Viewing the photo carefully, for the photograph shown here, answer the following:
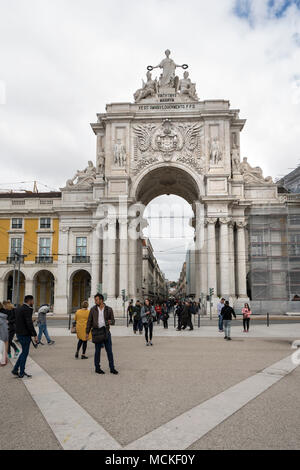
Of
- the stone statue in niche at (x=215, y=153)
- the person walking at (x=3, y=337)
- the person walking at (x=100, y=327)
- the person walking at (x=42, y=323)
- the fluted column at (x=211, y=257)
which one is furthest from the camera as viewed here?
the stone statue in niche at (x=215, y=153)

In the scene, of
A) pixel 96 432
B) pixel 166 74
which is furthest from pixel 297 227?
pixel 96 432

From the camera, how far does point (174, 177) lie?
43.4 m

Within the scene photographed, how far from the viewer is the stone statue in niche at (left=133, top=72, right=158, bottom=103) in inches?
1665

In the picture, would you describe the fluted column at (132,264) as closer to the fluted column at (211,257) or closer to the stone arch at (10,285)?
the fluted column at (211,257)

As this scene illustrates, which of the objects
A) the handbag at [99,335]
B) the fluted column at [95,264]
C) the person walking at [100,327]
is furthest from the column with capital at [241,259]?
the handbag at [99,335]

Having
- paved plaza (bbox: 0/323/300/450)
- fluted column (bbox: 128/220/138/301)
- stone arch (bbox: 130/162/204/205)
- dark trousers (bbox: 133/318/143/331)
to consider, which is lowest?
dark trousers (bbox: 133/318/143/331)

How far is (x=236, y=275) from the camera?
39.2 meters

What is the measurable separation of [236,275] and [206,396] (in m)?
33.3

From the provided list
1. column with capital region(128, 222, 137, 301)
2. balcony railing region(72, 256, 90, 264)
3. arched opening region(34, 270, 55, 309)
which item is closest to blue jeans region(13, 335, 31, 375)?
column with capital region(128, 222, 137, 301)

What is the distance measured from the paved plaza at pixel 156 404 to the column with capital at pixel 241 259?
2757 centimetres

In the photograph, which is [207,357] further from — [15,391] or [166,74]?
[166,74]

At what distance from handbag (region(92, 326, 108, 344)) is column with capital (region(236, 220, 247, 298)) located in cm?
3062

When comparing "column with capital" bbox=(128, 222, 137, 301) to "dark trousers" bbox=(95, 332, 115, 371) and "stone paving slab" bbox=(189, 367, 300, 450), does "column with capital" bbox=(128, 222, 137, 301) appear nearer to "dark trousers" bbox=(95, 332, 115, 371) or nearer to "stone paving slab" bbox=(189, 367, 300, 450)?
"dark trousers" bbox=(95, 332, 115, 371)

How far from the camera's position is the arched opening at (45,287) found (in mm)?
44562
